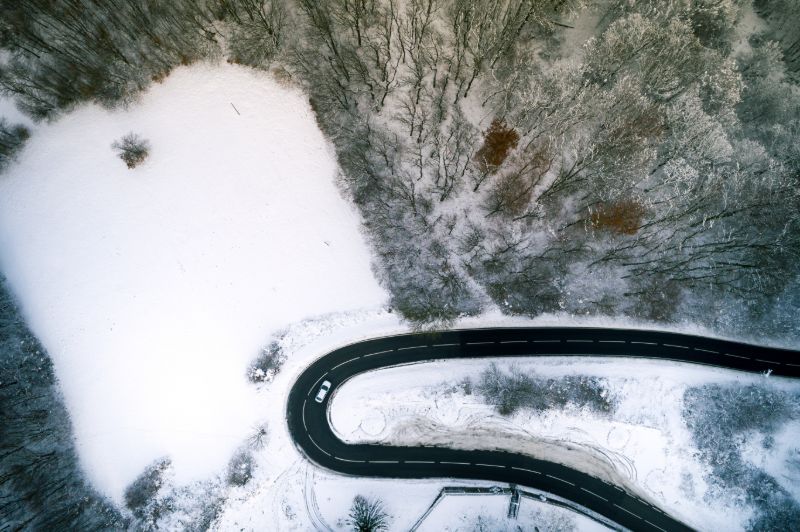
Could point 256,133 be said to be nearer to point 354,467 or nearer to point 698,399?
point 354,467

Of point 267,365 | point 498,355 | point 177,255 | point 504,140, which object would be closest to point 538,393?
point 498,355

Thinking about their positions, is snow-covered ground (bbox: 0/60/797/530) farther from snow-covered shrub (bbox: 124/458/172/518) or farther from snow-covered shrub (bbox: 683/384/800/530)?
snow-covered shrub (bbox: 683/384/800/530)

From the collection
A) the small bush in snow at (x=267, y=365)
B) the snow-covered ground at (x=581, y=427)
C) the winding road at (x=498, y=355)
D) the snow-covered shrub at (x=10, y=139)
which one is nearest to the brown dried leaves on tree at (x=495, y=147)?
the winding road at (x=498, y=355)

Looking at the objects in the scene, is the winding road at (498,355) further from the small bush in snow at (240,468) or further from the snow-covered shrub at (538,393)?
the small bush in snow at (240,468)

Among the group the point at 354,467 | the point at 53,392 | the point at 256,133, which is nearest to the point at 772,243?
the point at 354,467

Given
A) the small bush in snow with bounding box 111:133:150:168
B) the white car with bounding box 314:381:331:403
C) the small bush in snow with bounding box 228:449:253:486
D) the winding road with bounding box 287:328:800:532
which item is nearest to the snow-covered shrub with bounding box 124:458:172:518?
the small bush in snow with bounding box 228:449:253:486

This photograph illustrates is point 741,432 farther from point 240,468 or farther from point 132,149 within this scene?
point 132,149
